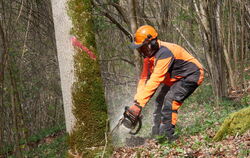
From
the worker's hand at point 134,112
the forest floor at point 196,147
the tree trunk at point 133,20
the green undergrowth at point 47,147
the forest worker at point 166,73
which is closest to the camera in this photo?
the forest floor at point 196,147

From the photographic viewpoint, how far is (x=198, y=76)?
6461 mm

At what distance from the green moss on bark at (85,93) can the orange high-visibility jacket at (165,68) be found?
90cm

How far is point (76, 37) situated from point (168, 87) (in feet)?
8.95

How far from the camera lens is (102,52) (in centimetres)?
1722

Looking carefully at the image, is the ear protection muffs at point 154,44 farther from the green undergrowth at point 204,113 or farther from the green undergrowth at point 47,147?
the green undergrowth at point 47,147

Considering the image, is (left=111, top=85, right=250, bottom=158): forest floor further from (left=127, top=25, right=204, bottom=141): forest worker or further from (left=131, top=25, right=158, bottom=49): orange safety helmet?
(left=131, top=25, right=158, bottom=49): orange safety helmet

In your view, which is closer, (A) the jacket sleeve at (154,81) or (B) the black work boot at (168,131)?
(A) the jacket sleeve at (154,81)

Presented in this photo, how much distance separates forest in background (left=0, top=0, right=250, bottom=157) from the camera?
31.0 ft

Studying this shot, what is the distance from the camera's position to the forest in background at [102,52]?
945cm

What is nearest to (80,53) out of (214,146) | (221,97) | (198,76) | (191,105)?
(214,146)

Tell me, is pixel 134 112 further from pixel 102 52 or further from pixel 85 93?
pixel 102 52

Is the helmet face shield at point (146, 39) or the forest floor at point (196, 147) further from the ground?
the helmet face shield at point (146, 39)

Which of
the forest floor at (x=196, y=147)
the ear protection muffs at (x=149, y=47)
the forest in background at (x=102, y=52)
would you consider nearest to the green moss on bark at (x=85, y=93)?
the forest floor at (x=196, y=147)

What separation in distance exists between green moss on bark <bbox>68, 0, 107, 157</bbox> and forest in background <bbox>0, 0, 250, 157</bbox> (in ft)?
7.32
